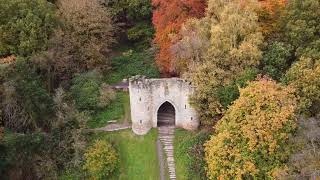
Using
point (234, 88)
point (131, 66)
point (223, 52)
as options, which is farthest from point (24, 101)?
point (234, 88)

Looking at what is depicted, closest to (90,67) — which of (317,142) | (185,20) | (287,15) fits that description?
Result: (185,20)

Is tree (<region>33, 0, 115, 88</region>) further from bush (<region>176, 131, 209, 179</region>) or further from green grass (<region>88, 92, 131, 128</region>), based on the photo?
bush (<region>176, 131, 209, 179</region>)

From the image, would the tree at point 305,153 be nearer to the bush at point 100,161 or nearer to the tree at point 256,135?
the tree at point 256,135

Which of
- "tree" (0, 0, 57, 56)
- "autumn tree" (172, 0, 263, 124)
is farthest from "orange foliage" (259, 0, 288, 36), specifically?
"tree" (0, 0, 57, 56)

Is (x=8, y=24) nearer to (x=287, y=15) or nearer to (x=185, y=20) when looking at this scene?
(x=185, y=20)

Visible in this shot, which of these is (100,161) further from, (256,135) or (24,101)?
(256,135)
